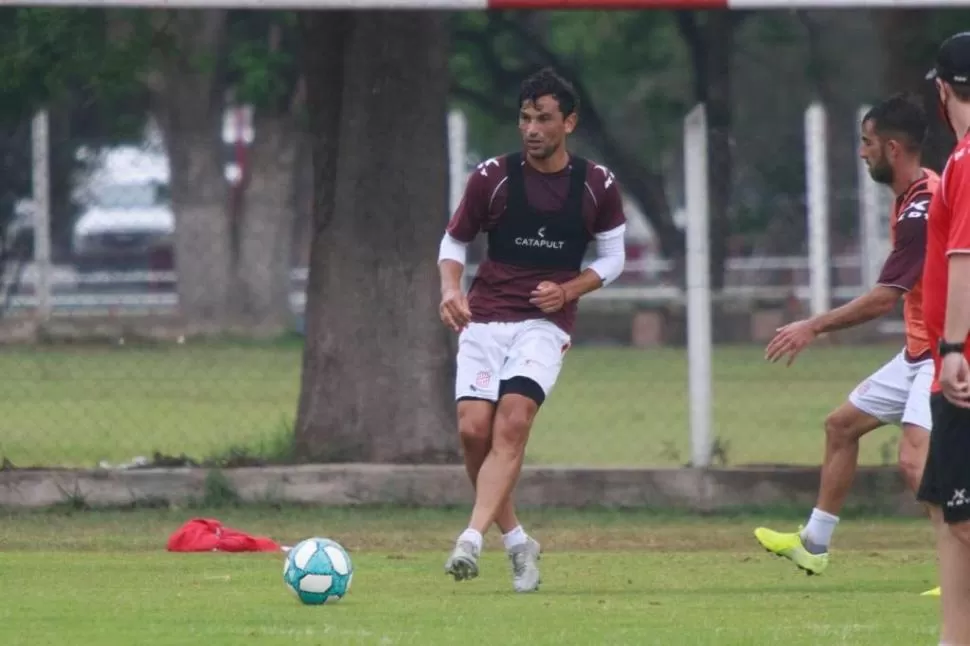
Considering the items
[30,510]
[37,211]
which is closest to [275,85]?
[37,211]

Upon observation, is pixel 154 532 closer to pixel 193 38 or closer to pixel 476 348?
pixel 476 348

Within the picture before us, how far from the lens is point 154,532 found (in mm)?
11984

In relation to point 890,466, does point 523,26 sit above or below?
above

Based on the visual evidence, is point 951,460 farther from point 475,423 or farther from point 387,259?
point 387,259

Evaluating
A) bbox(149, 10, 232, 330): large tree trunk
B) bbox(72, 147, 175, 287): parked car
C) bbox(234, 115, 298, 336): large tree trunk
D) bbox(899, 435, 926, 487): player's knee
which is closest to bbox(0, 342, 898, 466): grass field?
bbox(149, 10, 232, 330): large tree trunk

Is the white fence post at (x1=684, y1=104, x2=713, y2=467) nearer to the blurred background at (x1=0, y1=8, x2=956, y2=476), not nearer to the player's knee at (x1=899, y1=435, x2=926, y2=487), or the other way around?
the blurred background at (x1=0, y1=8, x2=956, y2=476)

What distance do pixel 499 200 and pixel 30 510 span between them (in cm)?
436

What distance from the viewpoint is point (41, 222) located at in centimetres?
1603

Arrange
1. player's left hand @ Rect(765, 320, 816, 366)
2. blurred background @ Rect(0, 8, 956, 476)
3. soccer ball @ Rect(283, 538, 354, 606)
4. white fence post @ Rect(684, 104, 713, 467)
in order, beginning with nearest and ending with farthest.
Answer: soccer ball @ Rect(283, 538, 354, 606) < player's left hand @ Rect(765, 320, 816, 366) < white fence post @ Rect(684, 104, 713, 467) < blurred background @ Rect(0, 8, 956, 476)

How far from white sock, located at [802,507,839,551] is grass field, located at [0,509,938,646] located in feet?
0.60

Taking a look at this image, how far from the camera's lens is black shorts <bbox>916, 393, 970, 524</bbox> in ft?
20.8

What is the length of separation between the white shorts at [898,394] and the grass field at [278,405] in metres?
3.58

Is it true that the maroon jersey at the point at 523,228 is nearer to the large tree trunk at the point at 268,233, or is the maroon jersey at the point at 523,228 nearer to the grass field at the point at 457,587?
the grass field at the point at 457,587

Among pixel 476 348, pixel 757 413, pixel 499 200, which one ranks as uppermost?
pixel 499 200
